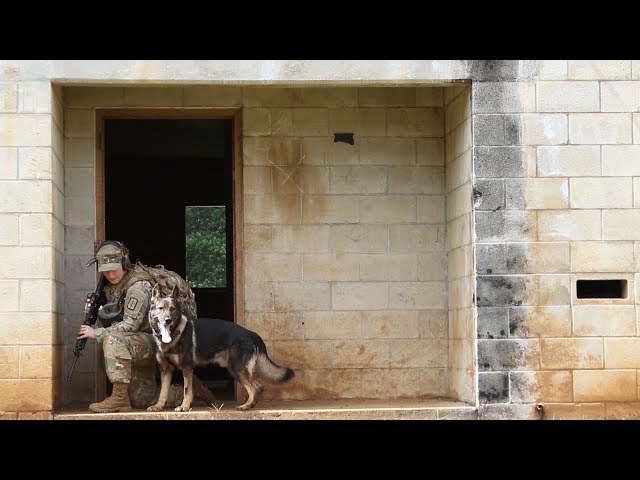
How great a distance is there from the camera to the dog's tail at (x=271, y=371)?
30.1 ft

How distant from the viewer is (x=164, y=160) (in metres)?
15.5

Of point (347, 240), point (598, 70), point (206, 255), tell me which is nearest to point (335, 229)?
point (347, 240)

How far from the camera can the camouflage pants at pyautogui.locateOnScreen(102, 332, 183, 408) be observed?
29.2 feet

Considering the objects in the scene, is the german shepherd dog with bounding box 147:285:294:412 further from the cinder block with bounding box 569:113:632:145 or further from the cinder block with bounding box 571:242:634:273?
the cinder block with bounding box 569:113:632:145

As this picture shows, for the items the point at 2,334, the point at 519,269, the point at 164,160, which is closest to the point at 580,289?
the point at 519,269

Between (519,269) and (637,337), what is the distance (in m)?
1.14

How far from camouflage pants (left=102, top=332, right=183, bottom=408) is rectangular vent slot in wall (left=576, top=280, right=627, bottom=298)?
3543mm

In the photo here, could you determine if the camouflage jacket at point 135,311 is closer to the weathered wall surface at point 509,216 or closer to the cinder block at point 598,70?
the weathered wall surface at point 509,216

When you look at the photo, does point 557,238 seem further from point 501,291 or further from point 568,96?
point 568,96

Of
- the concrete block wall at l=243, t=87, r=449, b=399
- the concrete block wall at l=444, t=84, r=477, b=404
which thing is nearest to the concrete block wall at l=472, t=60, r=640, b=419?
the concrete block wall at l=444, t=84, r=477, b=404

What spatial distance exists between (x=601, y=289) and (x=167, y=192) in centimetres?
927

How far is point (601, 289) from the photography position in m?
9.08

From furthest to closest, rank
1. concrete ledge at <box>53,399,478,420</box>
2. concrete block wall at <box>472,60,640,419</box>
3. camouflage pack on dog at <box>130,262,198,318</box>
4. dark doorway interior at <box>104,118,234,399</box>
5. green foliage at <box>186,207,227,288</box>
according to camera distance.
Result: 1. green foliage at <box>186,207,227,288</box>
2. dark doorway interior at <box>104,118,234,399</box>
3. camouflage pack on dog at <box>130,262,198,318</box>
4. concrete block wall at <box>472,60,640,419</box>
5. concrete ledge at <box>53,399,478,420</box>

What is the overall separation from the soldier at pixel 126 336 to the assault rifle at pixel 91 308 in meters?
0.06
